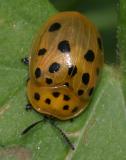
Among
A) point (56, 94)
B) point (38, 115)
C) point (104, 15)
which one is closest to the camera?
point (56, 94)

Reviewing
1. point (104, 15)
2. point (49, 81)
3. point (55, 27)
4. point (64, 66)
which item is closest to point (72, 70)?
point (64, 66)

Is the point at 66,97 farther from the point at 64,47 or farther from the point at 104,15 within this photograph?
the point at 104,15

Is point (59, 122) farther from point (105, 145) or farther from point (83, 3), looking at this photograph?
point (83, 3)

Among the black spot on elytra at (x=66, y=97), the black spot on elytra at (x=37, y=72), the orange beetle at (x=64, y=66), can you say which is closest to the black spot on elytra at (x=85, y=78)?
the orange beetle at (x=64, y=66)

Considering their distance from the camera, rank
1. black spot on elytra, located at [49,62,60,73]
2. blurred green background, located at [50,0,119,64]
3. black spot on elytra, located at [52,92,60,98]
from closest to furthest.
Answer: black spot on elytra, located at [49,62,60,73] < black spot on elytra, located at [52,92,60,98] < blurred green background, located at [50,0,119,64]

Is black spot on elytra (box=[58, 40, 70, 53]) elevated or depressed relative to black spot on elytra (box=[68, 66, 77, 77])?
elevated

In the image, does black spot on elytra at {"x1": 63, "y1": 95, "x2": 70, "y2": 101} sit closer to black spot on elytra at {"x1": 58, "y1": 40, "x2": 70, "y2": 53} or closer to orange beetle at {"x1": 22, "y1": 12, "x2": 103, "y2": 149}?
orange beetle at {"x1": 22, "y1": 12, "x2": 103, "y2": 149}

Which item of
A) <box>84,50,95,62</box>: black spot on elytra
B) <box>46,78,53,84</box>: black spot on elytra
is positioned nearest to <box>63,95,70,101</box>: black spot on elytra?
<box>46,78,53,84</box>: black spot on elytra

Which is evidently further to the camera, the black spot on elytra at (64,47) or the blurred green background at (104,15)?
the blurred green background at (104,15)

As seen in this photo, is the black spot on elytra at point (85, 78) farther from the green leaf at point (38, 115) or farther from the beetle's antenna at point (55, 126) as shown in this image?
the beetle's antenna at point (55, 126)
